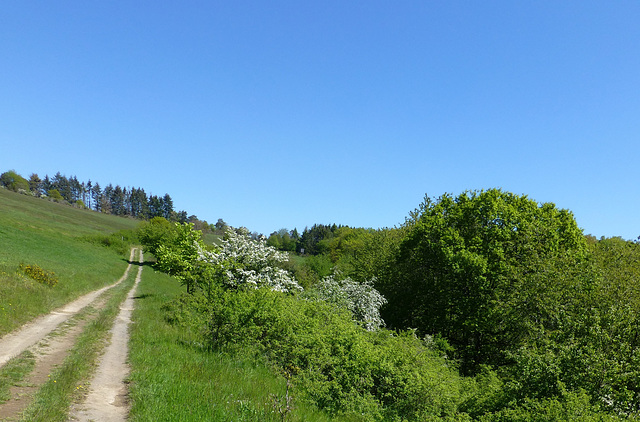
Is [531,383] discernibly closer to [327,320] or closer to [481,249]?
[327,320]

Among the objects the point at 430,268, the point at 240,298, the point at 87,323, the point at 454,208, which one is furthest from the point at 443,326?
the point at 87,323

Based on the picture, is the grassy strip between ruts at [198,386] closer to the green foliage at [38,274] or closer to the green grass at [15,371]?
the green grass at [15,371]

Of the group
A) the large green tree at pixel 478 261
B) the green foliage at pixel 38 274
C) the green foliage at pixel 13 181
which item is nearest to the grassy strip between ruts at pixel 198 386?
the green foliage at pixel 38 274

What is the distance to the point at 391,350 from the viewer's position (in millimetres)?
13859

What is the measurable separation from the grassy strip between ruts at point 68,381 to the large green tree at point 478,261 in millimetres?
22503

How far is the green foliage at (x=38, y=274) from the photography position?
2430 cm

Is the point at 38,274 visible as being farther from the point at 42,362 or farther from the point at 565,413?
the point at 565,413

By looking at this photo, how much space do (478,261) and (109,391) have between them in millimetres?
25890

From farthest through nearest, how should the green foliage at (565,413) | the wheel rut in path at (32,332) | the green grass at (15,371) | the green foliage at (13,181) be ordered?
1. the green foliage at (13,181)
2. the wheel rut in path at (32,332)
3. the green foliage at (565,413)
4. the green grass at (15,371)

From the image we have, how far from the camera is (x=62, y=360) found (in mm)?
11344

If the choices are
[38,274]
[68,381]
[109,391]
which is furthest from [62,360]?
[38,274]

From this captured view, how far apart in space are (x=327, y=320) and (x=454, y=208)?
21637 mm

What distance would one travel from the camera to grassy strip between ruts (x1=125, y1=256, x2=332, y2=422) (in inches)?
298

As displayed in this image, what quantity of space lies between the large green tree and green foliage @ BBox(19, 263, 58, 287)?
→ 27.6m
